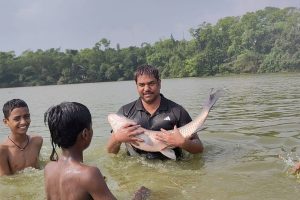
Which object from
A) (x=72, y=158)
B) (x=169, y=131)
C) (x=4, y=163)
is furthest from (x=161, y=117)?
(x=72, y=158)

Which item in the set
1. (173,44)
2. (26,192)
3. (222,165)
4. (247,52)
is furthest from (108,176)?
(173,44)

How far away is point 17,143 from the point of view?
5852 millimetres

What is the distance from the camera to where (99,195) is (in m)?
3.02

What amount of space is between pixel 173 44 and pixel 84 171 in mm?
90987

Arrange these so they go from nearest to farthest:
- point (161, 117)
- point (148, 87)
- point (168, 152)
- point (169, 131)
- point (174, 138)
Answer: point (174, 138), point (169, 131), point (168, 152), point (148, 87), point (161, 117)

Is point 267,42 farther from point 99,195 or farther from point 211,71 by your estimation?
point 99,195

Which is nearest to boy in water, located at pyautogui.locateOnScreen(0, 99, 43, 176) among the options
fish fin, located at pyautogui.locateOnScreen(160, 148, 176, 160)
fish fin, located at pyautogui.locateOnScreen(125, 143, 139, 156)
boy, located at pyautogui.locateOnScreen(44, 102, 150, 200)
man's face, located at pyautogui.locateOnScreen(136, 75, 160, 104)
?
fish fin, located at pyautogui.locateOnScreen(125, 143, 139, 156)

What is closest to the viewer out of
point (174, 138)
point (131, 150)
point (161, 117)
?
point (174, 138)

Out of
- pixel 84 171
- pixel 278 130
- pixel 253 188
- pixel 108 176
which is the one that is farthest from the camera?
pixel 278 130

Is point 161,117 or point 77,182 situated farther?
point 161,117

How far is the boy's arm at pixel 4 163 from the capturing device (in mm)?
5609

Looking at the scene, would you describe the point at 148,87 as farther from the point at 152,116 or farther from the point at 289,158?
the point at 289,158

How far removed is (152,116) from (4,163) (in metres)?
2.10

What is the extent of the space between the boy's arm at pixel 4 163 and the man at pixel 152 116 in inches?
56.5
